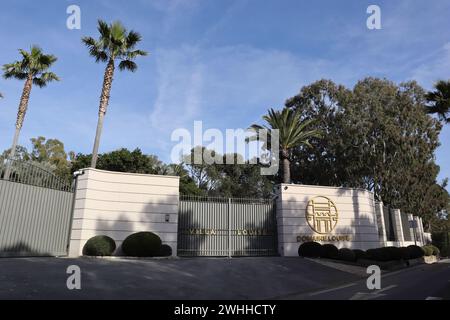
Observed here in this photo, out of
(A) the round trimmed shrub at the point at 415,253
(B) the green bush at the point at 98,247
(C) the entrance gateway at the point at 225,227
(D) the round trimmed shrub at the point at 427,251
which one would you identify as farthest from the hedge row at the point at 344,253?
(B) the green bush at the point at 98,247

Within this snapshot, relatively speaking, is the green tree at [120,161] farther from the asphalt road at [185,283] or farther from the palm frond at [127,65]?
the asphalt road at [185,283]

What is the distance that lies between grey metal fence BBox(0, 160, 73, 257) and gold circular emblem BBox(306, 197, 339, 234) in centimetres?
1437

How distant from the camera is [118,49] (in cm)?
2345

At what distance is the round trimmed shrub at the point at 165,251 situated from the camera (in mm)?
19141

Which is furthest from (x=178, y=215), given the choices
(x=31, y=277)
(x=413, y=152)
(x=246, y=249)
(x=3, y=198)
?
(x=413, y=152)

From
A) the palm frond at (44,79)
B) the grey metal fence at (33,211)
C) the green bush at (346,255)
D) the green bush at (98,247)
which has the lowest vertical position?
the green bush at (346,255)

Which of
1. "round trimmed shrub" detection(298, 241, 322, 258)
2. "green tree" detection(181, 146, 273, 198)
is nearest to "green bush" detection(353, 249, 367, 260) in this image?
"round trimmed shrub" detection(298, 241, 322, 258)

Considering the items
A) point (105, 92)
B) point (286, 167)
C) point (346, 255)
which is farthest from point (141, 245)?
point (286, 167)

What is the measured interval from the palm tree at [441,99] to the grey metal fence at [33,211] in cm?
1980

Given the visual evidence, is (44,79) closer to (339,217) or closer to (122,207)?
(122,207)

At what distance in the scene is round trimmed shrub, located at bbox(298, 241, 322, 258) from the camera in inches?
877

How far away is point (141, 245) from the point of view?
1834cm
